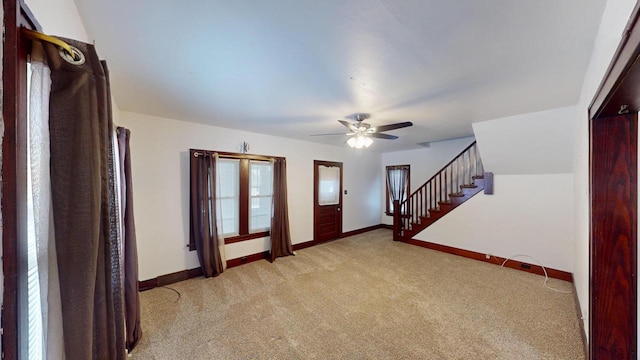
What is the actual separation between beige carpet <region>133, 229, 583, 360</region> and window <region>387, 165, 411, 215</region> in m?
2.69

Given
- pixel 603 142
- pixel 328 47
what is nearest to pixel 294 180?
pixel 328 47

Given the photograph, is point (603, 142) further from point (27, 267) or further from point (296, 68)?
point (27, 267)

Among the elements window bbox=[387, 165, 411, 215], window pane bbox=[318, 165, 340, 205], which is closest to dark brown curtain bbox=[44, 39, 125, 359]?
window pane bbox=[318, 165, 340, 205]

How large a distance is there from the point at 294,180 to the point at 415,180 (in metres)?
3.25

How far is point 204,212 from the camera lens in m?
Result: 3.41

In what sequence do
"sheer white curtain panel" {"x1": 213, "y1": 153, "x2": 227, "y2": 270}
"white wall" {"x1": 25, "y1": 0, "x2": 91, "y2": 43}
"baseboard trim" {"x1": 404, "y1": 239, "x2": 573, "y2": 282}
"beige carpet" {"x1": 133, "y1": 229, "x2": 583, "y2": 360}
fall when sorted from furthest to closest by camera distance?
"sheer white curtain panel" {"x1": 213, "y1": 153, "x2": 227, "y2": 270}, "baseboard trim" {"x1": 404, "y1": 239, "x2": 573, "y2": 282}, "beige carpet" {"x1": 133, "y1": 229, "x2": 583, "y2": 360}, "white wall" {"x1": 25, "y1": 0, "x2": 91, "y2": 43}

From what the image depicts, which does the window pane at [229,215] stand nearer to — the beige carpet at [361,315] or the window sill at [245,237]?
the window sill at [245,237]

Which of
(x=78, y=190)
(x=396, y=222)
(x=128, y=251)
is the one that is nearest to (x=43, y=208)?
(x=78, y=190)

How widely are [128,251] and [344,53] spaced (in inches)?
91.6

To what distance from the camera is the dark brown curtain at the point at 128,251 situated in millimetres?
1945

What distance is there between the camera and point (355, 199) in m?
6.10

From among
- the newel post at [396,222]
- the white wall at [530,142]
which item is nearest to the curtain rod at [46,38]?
the white wall at [530,142]

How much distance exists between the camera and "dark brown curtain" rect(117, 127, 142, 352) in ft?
6.38

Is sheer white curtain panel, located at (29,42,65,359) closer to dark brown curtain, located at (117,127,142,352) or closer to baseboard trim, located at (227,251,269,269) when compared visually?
dark brown curtain, located at (117,127,142,352)
